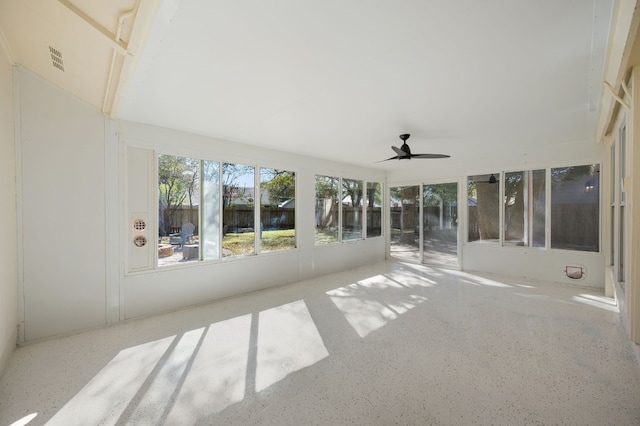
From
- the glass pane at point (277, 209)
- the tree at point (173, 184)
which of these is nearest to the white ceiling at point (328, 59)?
the tree at point (173, 184)

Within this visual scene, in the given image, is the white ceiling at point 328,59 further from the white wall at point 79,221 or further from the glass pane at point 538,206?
the glass pane at point 538,206

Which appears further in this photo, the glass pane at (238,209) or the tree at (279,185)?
the tree at (279,185)

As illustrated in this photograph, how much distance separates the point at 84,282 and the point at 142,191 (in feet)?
3.85

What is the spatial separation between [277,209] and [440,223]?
3912mm

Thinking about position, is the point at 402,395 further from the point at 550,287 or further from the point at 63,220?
the point at 550,287

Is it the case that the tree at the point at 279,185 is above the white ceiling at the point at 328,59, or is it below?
below

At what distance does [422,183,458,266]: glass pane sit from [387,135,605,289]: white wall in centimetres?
22

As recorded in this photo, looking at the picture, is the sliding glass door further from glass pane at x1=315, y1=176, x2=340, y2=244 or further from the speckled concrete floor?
the speckled concrete floor

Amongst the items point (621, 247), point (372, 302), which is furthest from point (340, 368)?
point (621, 247)

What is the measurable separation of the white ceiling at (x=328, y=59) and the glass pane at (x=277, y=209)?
58.5 inches

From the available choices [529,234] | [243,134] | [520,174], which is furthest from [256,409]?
[520,174]

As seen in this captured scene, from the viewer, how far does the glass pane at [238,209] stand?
13.4ft

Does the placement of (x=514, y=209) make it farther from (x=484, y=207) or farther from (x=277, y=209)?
(x=277, y=209)

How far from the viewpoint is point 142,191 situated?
3305 millimetres
